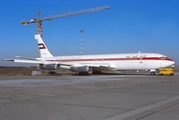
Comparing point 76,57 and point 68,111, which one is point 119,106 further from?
point 76,57

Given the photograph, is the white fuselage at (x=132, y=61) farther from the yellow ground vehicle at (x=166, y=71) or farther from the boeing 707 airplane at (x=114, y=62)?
the yellow ground vehicle at (x=166, y=71)

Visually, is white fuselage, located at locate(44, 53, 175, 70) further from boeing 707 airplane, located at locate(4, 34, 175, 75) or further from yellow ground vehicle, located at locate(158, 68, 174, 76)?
yellow ground vehicle, located at locate(158, 68, 174, 76)

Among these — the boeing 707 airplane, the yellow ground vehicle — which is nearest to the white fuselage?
the boeing 707 airplane

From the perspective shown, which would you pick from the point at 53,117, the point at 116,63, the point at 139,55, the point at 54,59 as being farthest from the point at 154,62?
the point at 53,117

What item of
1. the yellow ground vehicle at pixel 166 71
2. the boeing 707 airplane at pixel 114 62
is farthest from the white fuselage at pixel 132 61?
the yellow ground vehicle at pixel 166 71

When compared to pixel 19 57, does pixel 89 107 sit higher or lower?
lower

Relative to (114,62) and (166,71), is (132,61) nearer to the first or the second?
(114,62)

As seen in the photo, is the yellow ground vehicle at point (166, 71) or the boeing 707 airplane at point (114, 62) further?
the yellow ground vehicle at point (166, 71)

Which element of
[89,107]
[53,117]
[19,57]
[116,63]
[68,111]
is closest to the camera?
[53,117]

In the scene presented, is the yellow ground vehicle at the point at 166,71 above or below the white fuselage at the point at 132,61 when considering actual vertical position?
below

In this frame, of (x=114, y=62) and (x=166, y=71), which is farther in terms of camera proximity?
(x=114, y=62)

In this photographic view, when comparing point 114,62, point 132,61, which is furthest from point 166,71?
point 114,62

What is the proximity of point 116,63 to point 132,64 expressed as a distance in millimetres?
3151

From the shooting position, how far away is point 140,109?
868 centimetres
